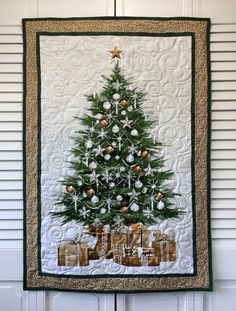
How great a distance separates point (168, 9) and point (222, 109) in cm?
51

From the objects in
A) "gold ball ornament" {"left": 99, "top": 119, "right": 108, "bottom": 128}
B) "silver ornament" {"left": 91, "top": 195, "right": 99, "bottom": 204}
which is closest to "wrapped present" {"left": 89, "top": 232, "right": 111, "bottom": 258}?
"silver ornament" {"left": 91, "top": 195, "right": 99, "bottom": 204}

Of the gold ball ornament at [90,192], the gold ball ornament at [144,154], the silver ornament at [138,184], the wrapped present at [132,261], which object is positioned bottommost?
the wrapped present at [132,261]

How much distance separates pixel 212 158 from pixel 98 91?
581mm

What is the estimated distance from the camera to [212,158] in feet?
4.91

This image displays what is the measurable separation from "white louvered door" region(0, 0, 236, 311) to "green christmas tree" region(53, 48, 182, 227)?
219mm

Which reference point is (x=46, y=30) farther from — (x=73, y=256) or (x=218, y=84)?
(x=73, y=256)

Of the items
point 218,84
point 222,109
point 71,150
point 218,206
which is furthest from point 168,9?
point 218,206

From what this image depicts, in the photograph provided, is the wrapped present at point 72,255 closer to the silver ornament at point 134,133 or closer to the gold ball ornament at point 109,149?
the gold ball ornament at point 109,149

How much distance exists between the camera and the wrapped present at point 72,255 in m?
1.46

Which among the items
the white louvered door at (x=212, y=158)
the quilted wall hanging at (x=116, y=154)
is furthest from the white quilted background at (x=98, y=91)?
the white louvered door at (x=212, y=158)

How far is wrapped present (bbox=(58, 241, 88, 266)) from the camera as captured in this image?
146 centimetres

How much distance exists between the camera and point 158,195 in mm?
1460


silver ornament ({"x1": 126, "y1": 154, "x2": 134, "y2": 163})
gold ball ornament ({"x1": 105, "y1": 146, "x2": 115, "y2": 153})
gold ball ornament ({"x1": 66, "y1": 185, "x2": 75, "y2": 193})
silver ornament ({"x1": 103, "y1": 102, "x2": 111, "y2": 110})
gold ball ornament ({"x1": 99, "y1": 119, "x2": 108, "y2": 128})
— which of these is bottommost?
gold ball ornament ({"x1": 66, "y1": 185, "x2": 75, "y2": 193})

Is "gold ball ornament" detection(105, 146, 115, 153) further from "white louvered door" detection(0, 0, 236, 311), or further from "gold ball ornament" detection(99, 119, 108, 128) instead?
"white louvered door" detection(0, 0, 236, 311)
